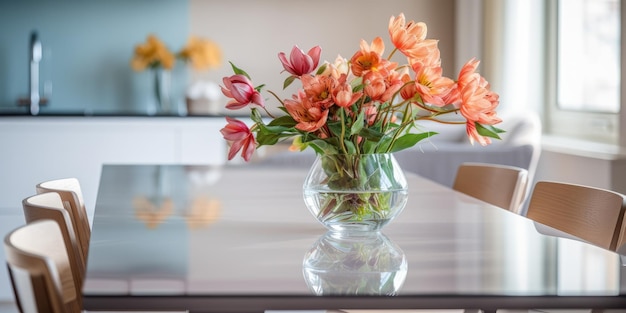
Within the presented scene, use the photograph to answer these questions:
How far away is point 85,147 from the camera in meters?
5.17

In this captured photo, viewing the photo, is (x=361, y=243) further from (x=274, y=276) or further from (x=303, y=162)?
(x=303, y=162)

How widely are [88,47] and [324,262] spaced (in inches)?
210

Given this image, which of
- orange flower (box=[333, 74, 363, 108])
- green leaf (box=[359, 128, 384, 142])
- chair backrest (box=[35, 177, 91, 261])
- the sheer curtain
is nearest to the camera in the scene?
orange flower (box=[333, 74, 363, 108])

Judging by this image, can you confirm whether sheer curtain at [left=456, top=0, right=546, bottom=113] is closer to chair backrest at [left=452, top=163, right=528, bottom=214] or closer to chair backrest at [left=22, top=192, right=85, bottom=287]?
chair backrest at [left=452, top=163, right=528, bottom=214]

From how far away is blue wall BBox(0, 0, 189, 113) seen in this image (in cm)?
633

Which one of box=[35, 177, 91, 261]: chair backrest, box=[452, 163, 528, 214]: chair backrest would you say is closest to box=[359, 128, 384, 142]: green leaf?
box=[35, 177, 91, 261]: chair backrest

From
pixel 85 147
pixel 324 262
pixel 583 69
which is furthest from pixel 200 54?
pixel 324 262

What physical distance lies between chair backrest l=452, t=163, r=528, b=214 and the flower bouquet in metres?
0.89

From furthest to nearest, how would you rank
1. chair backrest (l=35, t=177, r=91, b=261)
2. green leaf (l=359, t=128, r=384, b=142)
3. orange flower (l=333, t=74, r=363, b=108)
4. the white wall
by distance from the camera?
the white wall
chair backrest (l=35, t=177, r=91, b=261)
green leaf (l=359, t=128, r=384, b=142)
orange flower (l=333, t=74, r=363, b=108)

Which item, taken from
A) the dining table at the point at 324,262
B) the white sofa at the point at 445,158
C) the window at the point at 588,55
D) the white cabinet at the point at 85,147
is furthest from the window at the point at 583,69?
the dining table at the point at 324,262

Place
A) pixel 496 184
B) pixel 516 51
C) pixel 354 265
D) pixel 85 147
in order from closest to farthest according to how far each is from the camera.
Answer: pixel 354 265 < pixel 496 184 < pixel 85 147 < pixel 516 51

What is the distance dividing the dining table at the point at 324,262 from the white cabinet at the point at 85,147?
2918mm

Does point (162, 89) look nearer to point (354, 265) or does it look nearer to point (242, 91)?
point (242, 91)

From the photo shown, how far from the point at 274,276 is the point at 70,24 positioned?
542cm
